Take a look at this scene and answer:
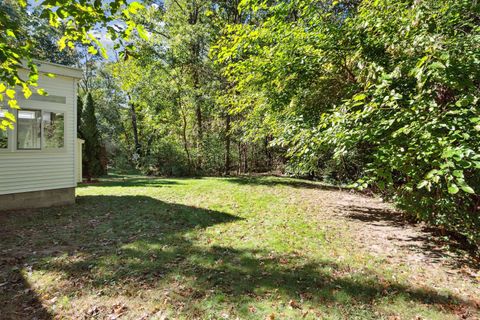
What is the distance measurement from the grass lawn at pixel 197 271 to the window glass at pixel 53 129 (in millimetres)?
1885

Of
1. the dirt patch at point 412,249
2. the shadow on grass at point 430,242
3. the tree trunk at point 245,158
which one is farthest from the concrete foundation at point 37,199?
the tree trunk at point 245,158

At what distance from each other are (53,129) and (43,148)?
584mm

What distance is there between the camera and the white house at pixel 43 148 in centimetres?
641

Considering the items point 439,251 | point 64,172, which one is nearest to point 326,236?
point 439,251

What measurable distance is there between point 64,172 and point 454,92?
350 inches

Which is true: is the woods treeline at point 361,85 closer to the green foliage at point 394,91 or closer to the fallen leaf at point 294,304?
the green foliage at point 394,91

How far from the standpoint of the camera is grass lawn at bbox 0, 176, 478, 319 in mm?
3012

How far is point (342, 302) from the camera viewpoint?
315 centimetres

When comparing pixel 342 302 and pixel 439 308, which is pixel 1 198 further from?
pixel 439 308

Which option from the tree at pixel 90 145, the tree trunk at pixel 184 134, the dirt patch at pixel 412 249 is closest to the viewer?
the dirt patch at pixel 412 249

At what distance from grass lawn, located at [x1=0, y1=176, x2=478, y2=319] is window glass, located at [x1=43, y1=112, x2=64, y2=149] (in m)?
1.88

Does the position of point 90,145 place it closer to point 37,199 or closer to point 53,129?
point 53,129

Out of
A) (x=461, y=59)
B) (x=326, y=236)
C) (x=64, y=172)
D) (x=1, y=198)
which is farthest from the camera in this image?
(x=64, y=172)

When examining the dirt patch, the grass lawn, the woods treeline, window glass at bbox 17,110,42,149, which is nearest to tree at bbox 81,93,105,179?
the woods treeline
